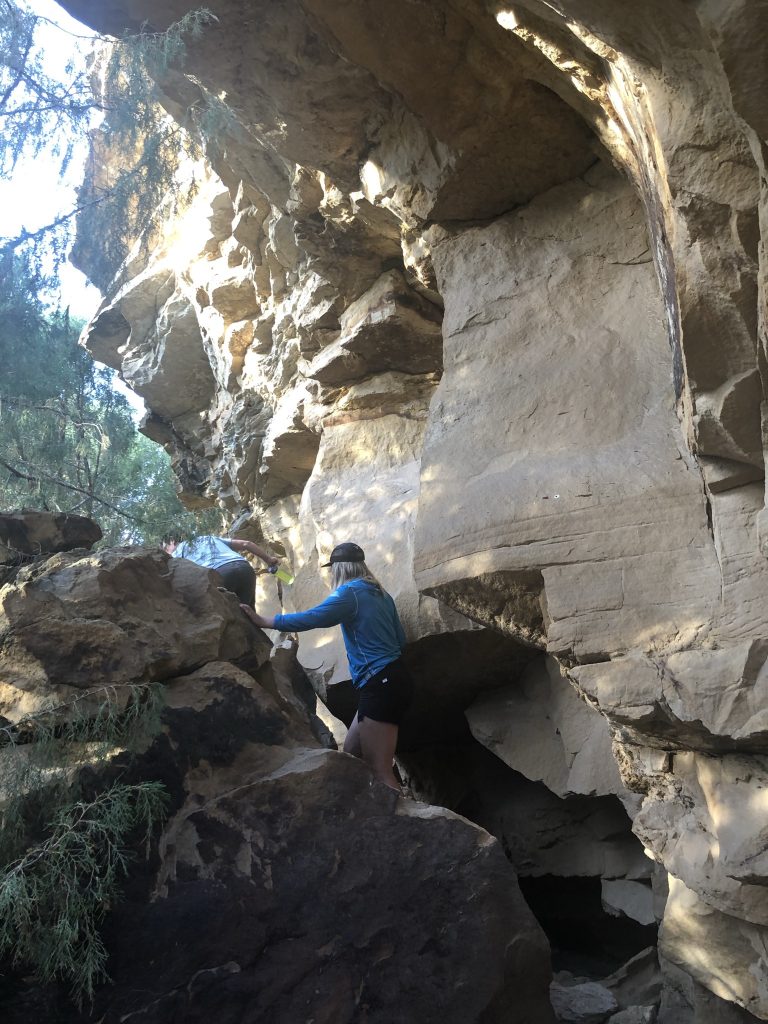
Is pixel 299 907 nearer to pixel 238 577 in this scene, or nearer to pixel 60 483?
pixel 238 577

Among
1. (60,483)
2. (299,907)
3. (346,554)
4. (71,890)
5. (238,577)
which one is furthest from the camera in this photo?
(60,483)

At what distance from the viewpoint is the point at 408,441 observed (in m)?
7.08

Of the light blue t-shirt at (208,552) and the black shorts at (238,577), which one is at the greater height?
the light blue t-shirt at (208,552)

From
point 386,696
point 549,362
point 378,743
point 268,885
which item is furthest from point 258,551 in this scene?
point 268,885

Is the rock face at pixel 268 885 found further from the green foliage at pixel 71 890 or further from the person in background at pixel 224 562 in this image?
the person in background at pixel 224 562

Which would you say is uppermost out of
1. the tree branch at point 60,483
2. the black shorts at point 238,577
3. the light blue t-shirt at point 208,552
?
the tree branch at point 60,483

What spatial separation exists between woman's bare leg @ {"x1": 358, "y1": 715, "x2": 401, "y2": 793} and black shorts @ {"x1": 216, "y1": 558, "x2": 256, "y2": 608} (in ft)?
4.09

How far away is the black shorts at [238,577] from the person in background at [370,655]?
30.1 inches

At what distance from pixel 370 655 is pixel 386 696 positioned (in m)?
0.25

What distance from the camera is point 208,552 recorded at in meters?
5.68

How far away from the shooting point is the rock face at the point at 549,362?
3266 millimetres

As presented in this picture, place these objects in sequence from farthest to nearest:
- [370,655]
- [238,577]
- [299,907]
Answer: [238,577] → [370,655] → [299,907]

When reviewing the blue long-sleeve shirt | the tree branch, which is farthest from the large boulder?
the tree branch

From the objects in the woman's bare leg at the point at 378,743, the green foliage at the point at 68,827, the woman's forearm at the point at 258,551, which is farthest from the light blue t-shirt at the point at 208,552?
the green foliage at the point at 68,827
